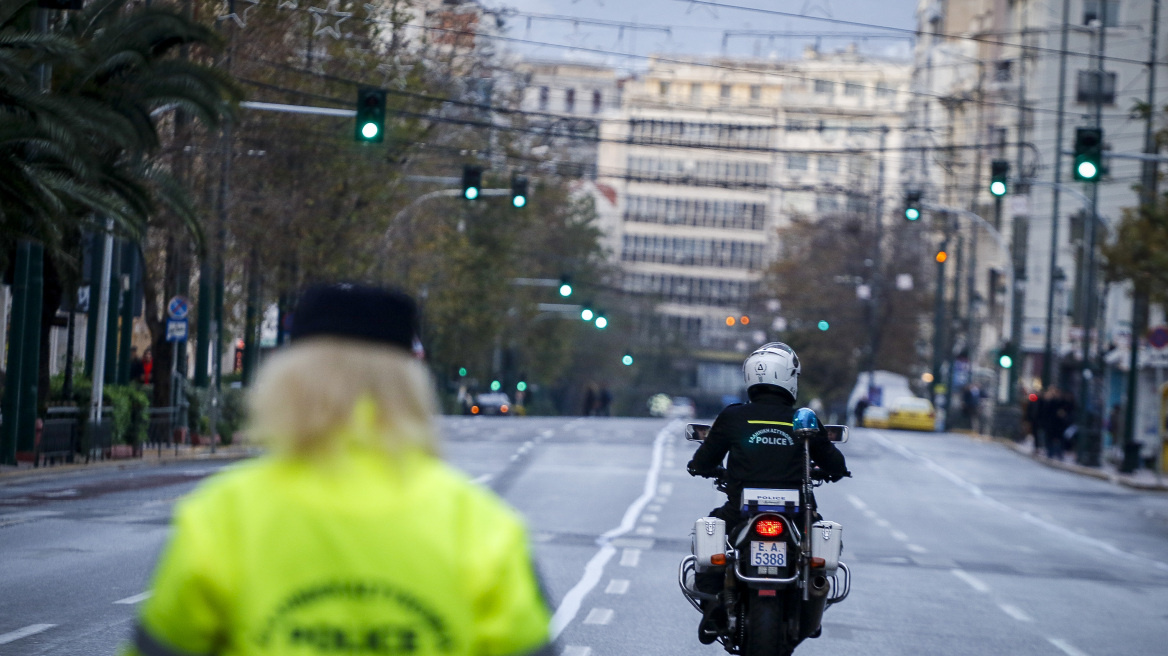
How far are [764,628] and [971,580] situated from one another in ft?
27.9

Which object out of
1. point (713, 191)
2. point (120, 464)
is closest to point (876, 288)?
point (120, 464)

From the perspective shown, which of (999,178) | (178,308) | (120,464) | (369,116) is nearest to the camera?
(369,116)

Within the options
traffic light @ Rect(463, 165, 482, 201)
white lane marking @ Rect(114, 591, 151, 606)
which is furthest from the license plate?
traffic light @ Rect(463, 165, 482, 201)

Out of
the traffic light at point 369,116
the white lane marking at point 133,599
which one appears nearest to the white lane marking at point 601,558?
the white lane marking at point 133,599

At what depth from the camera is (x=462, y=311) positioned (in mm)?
65000

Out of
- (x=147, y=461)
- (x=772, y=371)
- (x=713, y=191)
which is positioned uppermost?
(x=713, y=191)

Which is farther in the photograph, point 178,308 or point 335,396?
point 178,308

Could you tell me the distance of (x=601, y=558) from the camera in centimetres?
1639

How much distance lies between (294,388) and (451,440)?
37.9 meters

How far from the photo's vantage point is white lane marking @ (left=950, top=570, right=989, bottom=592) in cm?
1543

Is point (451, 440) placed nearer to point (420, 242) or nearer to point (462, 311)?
point (420, 242)

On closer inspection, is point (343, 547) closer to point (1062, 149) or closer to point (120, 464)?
point (120, 464)

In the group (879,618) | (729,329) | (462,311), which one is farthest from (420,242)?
(729,329)

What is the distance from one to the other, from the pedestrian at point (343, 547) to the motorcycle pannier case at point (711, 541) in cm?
546
